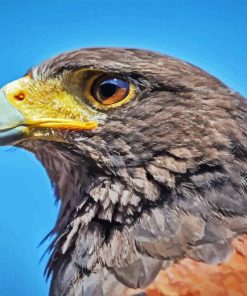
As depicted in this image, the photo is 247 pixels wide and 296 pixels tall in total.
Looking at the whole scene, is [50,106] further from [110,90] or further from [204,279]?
[204,279]

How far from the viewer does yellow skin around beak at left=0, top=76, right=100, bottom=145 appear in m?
2.46

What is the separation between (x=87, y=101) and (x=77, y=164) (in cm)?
20

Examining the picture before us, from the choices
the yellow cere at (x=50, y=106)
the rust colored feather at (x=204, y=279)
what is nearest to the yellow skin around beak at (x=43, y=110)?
the yellow cere at (x=50, y=106)

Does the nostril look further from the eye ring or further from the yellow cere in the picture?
the eye ring

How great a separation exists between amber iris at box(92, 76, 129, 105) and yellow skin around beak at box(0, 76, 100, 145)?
1.8 inches

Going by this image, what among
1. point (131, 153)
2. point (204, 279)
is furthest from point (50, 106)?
point (204, 279)

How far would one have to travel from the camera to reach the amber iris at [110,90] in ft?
8.06

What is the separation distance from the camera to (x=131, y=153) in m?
2.46

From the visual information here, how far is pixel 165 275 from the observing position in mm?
2240

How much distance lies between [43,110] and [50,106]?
2 cm

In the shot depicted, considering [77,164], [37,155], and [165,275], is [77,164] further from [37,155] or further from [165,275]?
[165,275]

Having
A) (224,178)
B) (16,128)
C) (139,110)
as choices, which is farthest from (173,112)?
(16,128)

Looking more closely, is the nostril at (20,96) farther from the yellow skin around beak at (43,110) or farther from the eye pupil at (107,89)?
the eye pupil at (107,89)

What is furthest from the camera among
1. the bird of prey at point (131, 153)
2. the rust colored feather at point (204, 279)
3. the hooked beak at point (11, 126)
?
the hooked beak at point (11, 126)
